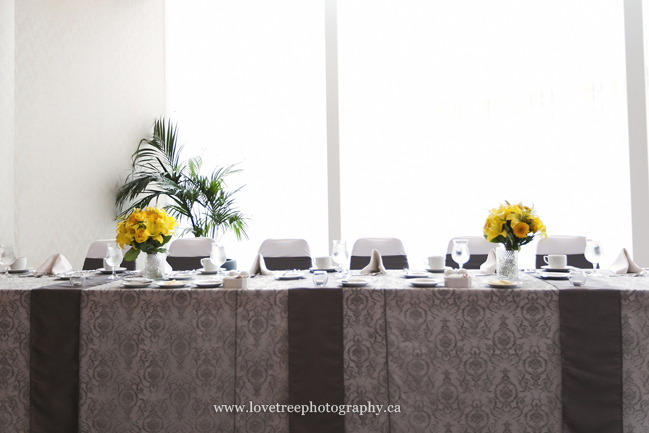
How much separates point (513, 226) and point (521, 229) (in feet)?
0.11

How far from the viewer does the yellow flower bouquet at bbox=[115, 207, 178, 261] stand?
203cm

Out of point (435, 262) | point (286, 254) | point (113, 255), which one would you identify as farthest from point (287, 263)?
point (113, 255)

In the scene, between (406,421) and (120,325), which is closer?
(406,421)

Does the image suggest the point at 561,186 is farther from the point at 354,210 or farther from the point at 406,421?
the point at 406,421

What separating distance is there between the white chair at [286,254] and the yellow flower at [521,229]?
1.40m

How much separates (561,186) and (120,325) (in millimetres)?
4386

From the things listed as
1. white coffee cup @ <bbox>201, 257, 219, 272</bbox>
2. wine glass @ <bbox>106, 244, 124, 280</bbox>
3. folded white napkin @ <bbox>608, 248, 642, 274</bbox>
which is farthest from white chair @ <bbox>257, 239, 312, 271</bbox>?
folded white napkin @ <bbox>608, 248, 642, 274</bbox>

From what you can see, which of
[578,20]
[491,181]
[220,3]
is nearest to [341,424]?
[491,181]

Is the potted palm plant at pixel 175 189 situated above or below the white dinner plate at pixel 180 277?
above

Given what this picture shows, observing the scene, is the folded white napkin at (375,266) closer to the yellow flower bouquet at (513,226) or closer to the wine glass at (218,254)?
the yellow flower bouquet at (513,226)

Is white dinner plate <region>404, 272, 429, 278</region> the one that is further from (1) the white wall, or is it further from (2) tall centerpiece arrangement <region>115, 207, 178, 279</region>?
(1) the white wall

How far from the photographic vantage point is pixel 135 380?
1718 millimetres

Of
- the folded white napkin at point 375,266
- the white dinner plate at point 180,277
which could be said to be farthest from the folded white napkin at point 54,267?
the folded white napkin at point 375,266

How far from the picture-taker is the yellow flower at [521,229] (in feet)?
6.26
